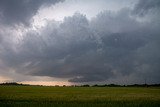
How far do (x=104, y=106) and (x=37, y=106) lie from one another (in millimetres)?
6904

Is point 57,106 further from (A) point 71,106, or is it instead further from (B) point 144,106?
(B) point 144,106

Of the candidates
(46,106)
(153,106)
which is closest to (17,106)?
(46,106)

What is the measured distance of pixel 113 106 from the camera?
25.7 metres

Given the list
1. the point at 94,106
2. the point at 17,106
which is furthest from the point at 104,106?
the point at 17,106

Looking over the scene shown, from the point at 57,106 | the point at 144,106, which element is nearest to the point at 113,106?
the point at 144,106

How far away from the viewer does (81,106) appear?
2534cm

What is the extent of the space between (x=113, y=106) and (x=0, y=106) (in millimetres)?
11297

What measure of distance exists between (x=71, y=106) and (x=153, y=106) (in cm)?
837

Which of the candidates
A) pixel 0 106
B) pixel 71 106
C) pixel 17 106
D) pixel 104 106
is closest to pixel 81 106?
pixel 71 106

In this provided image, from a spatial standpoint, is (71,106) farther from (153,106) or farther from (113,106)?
(153,106)

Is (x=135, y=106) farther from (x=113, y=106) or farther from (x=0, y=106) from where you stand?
(x=0, y=106)

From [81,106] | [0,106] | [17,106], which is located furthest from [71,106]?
[0,106]

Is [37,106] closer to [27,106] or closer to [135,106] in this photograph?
[27,106]

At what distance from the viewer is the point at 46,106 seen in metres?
25.6
